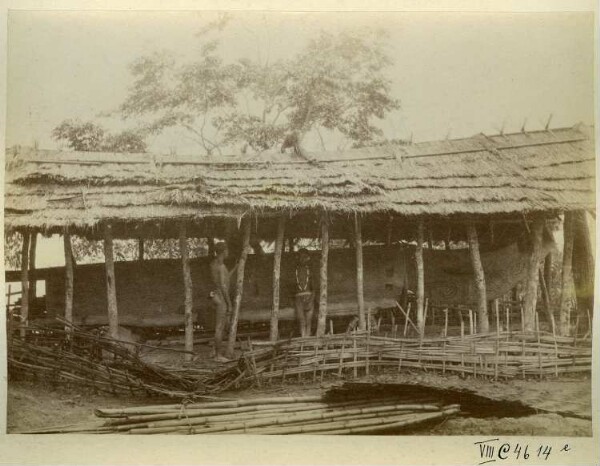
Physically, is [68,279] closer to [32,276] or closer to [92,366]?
[32,276]

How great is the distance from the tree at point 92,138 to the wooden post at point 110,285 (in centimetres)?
87

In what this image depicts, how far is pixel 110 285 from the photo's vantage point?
22.6ft

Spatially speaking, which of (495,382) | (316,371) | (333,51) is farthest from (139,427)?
(333,51)

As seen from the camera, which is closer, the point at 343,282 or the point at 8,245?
the point at 8,245

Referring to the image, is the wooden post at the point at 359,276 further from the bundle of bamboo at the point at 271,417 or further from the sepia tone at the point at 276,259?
the bundle of bamboo at the point at 271,417

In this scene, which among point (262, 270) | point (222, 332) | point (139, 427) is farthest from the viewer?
point (262, 270)

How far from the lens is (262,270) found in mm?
7762

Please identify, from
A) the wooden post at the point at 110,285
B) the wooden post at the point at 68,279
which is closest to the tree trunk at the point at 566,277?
the wooden post at the point at 110,285

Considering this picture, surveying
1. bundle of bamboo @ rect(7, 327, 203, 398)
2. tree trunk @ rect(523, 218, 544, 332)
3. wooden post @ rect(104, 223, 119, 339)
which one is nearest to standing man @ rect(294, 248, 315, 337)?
bundle of bamboo @ rect(7, 327, 203, 398)

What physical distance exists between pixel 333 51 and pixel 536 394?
4009 mm

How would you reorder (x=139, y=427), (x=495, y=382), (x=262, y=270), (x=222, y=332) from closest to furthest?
(x=139, y=427) → (x=495, y=382) → (x=222, y=332) → (x=262, y=270)

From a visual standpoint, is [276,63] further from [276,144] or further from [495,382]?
A: [495,382]

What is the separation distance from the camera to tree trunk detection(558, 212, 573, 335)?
6902 millimetres

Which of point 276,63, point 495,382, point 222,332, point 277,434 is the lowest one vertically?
point 277,434
